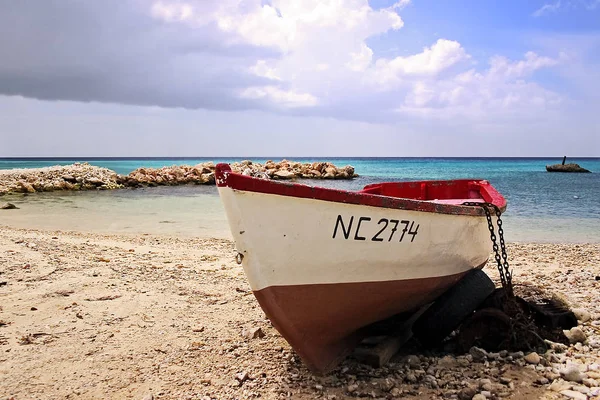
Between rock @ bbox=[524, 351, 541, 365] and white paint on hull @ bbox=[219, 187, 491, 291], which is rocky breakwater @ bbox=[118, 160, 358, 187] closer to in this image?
white paint on hull @ bbox=[219, 187, 491, 291]

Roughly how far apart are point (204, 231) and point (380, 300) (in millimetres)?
10325

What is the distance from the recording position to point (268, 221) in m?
3.51

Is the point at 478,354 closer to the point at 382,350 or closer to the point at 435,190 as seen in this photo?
the point at 382,350

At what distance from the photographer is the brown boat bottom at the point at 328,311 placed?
378 centimetres

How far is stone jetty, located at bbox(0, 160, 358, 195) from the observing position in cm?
2953

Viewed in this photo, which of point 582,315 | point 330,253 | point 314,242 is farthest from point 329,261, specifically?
point 582,315

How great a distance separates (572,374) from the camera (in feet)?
12.5

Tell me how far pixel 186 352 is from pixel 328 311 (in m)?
1.67

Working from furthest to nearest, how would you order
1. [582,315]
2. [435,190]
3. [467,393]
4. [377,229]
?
[435,190], [582,315], [377,229], [467,393]

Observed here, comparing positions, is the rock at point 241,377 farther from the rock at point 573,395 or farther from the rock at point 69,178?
the rock at point 69,178

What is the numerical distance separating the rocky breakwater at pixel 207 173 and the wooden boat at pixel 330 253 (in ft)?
85.0

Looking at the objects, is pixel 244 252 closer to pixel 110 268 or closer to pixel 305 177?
pixel 110 268

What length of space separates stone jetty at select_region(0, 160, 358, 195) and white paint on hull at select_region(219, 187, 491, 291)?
21.1 meters

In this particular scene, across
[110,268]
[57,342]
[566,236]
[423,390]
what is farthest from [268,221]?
[566,236]
